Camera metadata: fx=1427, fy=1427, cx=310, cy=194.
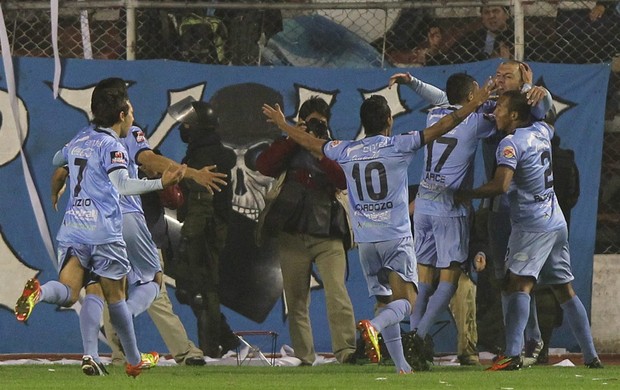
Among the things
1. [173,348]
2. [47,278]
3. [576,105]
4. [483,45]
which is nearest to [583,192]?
[576,105]

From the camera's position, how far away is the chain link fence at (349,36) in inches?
542

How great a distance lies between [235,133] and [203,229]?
1.00 metres

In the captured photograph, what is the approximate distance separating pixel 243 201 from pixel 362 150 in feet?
10.8

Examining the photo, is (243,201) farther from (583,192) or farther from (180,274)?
(583,192)

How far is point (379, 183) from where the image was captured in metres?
10.3

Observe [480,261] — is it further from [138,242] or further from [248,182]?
[138,242]

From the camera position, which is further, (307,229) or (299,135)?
(307,229)

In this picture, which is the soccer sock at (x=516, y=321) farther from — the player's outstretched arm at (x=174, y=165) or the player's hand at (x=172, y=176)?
the player's hand at (x=172, y=176)

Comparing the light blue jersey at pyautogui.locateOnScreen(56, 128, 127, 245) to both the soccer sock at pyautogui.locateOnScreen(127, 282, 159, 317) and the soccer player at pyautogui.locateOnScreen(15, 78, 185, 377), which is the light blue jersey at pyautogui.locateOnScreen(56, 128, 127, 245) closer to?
the soccer player at pyautogui.locateOnScreen(15, 78, 185, 377)

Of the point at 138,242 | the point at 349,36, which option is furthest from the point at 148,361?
the point at 349,36

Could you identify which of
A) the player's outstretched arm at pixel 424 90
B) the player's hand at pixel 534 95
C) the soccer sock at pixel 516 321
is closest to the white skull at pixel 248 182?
the player's outstretched arm at pixel 424 90

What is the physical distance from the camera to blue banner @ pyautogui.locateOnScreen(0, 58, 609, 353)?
13.3 meters

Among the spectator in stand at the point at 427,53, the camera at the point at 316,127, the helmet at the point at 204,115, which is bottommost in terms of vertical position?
the camera at the point at 316,127

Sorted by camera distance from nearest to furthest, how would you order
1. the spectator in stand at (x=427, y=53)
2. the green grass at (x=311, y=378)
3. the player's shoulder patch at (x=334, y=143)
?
A: the green grass at (x=311, y=378)
the player's shoulder patch at (x=334, y=143)
the spectator in stand at (x=427, y=53)
